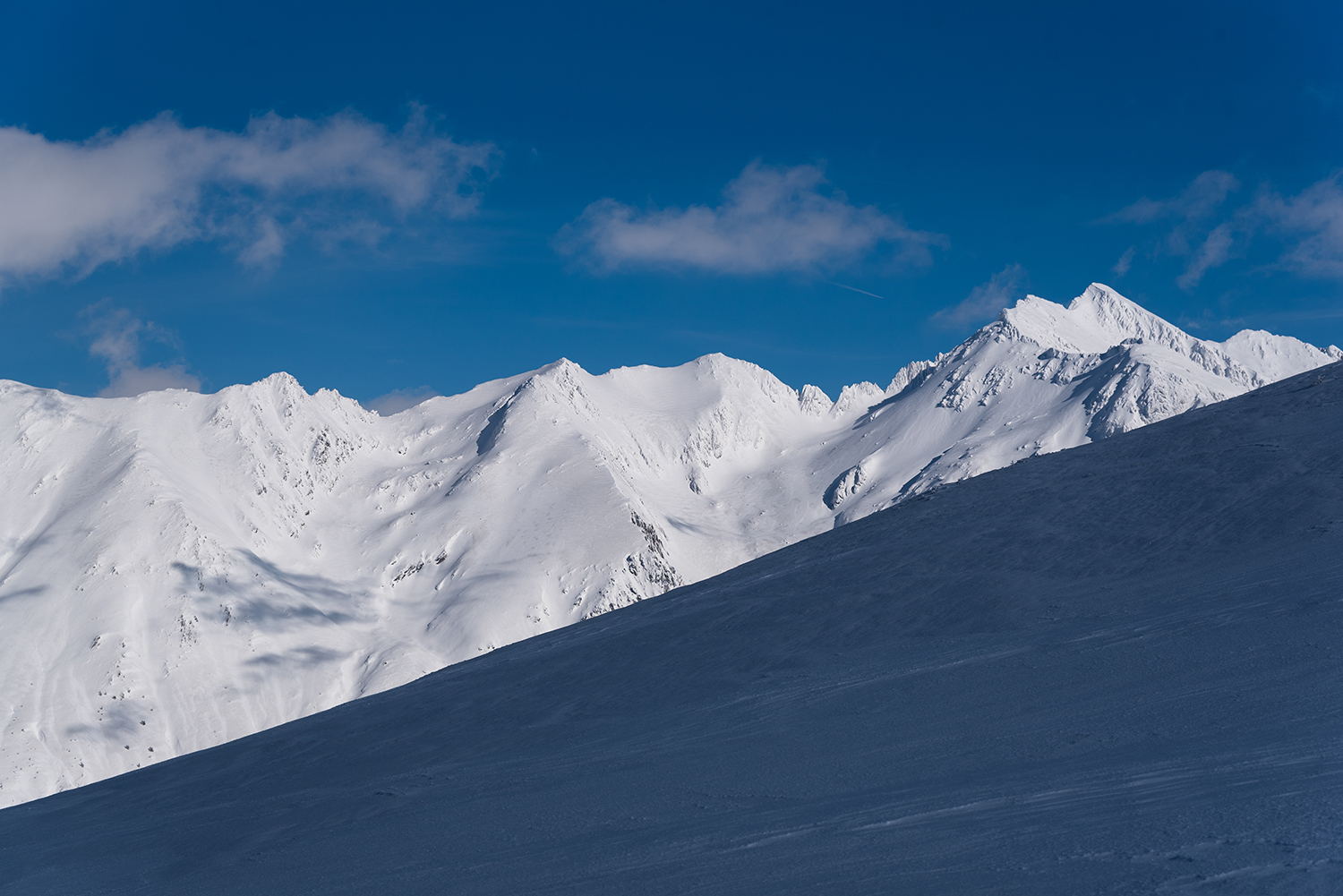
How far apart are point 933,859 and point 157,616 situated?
585ft

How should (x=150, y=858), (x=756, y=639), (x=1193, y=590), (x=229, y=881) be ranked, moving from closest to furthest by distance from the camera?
(x=229, y=881) < (x=150, y=858) < (x=1193, y=590) < (x=756, y=639)

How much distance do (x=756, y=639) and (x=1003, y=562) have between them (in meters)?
4.40

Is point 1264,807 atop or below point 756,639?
below

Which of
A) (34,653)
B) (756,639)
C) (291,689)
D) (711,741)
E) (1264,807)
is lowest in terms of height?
(1264,807)

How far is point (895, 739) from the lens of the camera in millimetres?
9242

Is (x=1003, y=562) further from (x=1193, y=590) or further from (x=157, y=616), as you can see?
(x=157, y=616)

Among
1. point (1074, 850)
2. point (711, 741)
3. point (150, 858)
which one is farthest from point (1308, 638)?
point (150, 858)

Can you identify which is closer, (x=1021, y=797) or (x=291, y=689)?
(x=1021, y=797)

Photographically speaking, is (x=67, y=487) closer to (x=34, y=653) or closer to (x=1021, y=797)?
(x=34, y=653)

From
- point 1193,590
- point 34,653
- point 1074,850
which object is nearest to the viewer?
point 1074,850

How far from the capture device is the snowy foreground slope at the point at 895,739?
6.50 metres

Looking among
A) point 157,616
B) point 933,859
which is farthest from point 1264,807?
point 157,616

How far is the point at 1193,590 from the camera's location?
41.0 feet

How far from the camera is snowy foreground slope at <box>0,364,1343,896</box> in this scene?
6496mm
